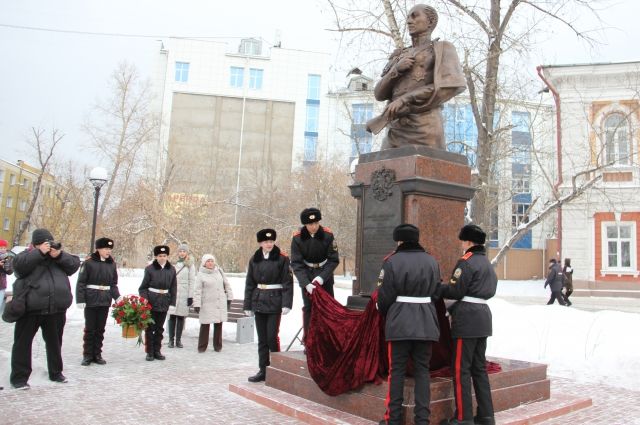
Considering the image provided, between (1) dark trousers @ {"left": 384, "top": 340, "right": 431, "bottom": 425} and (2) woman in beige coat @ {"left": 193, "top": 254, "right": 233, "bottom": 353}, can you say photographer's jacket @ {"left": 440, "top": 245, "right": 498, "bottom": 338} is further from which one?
(2) woman in beige coat @ {"left": 193, "top": 254, "right": 233, "bottom": 353}

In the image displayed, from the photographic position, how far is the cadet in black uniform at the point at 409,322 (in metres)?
4.62

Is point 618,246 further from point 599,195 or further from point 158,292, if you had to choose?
point 158,292

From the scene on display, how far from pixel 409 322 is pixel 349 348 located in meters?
1.09

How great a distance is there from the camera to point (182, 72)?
47.3 meters

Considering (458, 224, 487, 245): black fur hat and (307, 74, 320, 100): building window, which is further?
(307, 74, 320, 100): building window

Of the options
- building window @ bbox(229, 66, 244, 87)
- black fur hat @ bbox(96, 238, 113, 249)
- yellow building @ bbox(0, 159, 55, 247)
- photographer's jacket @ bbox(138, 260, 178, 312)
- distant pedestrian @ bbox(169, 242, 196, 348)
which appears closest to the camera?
black fur hat @ bbox(96, 238, 113, 249)

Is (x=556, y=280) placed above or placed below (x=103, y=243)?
below

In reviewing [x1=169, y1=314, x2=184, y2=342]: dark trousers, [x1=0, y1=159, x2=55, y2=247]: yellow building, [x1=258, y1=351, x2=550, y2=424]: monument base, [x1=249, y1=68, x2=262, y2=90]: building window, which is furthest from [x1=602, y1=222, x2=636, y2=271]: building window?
[x1=0, y1=159, x2=55, y2=247]: yellow building

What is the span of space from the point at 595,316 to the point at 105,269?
31.2 ft

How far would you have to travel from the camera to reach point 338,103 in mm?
45562

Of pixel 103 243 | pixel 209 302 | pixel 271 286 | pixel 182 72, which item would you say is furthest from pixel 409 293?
pixel 182 72

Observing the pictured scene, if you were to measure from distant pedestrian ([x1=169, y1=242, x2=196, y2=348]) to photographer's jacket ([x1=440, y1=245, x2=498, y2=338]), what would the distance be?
22.0 feet

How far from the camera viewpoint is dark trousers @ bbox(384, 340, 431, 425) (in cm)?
461

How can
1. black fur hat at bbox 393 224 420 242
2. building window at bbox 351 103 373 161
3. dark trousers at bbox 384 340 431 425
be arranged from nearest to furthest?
1. dark trousers at bbox 384 340 431 425
2. black fur hat at bbox 393 224 420 242
3. building window at bbox 351 103 373 161
